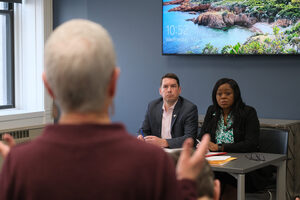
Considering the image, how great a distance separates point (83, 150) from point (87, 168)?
4 centimetres

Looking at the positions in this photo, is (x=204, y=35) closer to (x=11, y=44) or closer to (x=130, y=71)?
(x=130, y=71)

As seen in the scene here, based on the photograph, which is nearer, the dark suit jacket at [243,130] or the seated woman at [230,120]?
the dark suit jacket at [243,130]

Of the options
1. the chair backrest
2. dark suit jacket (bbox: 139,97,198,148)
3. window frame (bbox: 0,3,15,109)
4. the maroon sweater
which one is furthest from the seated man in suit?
the maroon sweater

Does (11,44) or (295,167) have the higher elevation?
(11,44)

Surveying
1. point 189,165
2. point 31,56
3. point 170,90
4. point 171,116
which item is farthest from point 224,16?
point 189,165

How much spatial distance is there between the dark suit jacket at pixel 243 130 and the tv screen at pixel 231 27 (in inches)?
41.6

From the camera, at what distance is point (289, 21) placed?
4.85 metres

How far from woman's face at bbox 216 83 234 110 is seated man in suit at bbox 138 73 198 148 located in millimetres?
304

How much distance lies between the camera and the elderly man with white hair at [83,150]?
953 millimetres

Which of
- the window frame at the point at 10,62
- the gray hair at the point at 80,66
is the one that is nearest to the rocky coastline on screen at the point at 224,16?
the window frame at the point at 10,62

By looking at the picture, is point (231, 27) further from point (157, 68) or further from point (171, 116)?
point (171, 116)

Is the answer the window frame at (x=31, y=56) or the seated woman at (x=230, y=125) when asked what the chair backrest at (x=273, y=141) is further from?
the window frame at (x=31, y=56)

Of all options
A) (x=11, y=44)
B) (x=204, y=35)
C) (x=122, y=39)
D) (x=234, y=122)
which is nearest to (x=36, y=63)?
(x=11, y=44)

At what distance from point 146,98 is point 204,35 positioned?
3.87 feet
